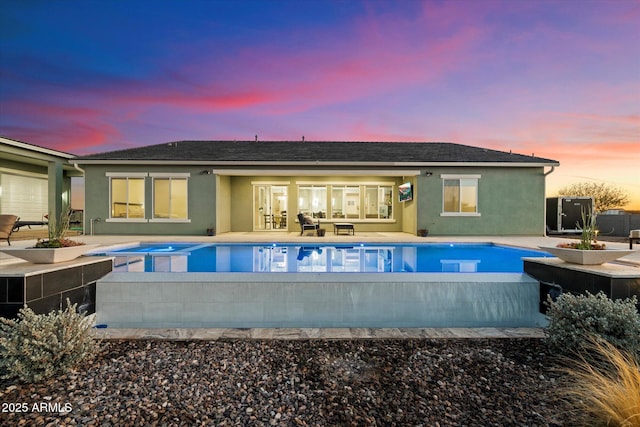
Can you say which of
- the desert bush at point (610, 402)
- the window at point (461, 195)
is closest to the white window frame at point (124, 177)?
the window at point (461, 195)

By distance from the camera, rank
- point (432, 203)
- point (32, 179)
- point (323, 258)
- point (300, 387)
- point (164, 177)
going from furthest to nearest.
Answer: point (32, 179), point (432, 203), point (164, 177), point (323, 258), point (300, 387)

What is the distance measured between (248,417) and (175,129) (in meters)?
20.4

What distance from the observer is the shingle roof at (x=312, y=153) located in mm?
13602

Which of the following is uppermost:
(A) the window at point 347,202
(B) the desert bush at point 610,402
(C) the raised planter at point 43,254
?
(A) the window at point 347,202

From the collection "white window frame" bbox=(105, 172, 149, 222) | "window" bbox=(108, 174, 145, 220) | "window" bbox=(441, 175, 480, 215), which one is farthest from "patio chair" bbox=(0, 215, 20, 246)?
"window" bbox=(441, 175, 480, 215)

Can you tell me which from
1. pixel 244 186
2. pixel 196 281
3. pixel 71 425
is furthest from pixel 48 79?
pixel 71 425

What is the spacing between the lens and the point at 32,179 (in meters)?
19.4

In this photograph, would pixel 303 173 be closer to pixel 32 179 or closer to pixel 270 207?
pixel 270 207

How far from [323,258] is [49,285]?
225 inches

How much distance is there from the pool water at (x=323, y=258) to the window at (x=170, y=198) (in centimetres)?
330

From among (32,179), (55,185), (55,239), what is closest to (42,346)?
(55,239)

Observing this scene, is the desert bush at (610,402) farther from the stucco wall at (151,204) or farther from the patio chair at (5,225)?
the patio chair at (5,225)

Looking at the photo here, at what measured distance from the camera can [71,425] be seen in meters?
2.39

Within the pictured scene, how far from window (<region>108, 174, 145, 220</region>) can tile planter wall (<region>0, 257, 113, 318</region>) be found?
987cm
